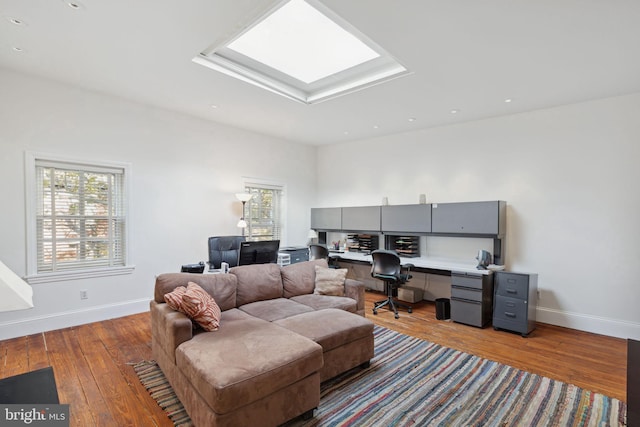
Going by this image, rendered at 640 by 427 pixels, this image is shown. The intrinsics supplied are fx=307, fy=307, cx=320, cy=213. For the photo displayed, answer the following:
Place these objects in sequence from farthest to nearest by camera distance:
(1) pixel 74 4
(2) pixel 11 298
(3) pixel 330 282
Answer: (3) pixel 330 282, (1) pixel 74 4, (2) pixel 11 298

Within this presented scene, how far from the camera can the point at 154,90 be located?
382cm

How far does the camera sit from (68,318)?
12.4 ft

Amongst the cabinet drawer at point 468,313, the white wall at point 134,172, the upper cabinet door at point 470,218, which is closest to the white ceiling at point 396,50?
the white wall at point 134,172

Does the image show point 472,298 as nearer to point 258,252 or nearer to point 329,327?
point 329,327

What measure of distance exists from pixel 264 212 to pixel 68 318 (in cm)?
330

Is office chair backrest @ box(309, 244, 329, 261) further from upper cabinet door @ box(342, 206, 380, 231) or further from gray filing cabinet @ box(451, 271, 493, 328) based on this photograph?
gray filing cabinet @ box(451, 271, 493, 328)

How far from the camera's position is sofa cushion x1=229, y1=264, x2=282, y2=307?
11.0 feet

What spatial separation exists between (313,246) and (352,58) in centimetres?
315

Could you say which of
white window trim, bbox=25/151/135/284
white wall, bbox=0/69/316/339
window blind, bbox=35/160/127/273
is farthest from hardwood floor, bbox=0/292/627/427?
window blind, bbox=35/160/127/273

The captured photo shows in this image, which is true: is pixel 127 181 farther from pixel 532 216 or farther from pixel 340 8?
pixel 532 216

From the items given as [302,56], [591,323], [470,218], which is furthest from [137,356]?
[591,323]

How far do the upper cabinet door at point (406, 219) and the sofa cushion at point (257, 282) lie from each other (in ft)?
7.78

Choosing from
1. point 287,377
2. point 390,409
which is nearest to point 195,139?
point 287,377

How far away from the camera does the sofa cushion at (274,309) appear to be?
9.81 ft
